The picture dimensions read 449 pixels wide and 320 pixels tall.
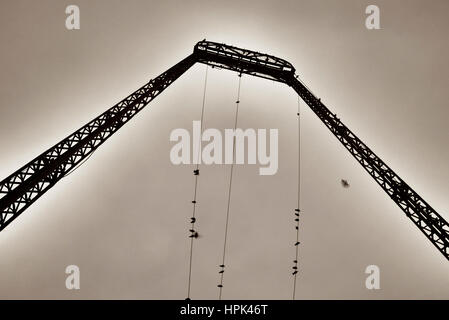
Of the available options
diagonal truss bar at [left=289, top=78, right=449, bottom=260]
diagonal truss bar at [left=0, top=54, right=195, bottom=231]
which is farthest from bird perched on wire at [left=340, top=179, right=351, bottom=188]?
diagonal truss bar at [left=0, top=54, right=195, bottom=231]

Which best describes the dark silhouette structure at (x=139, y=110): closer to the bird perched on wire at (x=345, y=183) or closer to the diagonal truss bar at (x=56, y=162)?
the diagonal truss bar at (x=56, y=162)

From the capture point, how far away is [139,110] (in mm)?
8461

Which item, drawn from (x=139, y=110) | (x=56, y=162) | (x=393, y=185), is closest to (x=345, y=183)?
(x=393, y=185)

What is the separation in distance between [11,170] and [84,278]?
3.72m

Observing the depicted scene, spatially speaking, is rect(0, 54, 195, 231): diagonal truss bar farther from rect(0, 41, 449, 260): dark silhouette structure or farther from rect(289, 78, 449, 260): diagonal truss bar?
rect(289, 78, 449, 260): diagonal truss bar

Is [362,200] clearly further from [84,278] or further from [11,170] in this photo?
[11,170]

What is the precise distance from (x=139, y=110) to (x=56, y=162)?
2.69 metres

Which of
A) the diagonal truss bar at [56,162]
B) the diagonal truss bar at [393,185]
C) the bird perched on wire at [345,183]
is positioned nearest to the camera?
the diagonal truss bar at [56,162]

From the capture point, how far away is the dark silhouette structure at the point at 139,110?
238 inches

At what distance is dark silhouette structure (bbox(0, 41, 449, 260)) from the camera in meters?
6.04

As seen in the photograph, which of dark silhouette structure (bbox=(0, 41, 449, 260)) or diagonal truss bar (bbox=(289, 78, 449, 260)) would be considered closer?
dark silhouette structure (bbox=(0, 41, 449, 260))

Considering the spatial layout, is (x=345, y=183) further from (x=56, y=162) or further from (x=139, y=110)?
(x=56, y=162)

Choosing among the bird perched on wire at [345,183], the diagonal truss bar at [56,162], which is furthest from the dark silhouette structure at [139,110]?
the bird perched on wire at [345,183]
